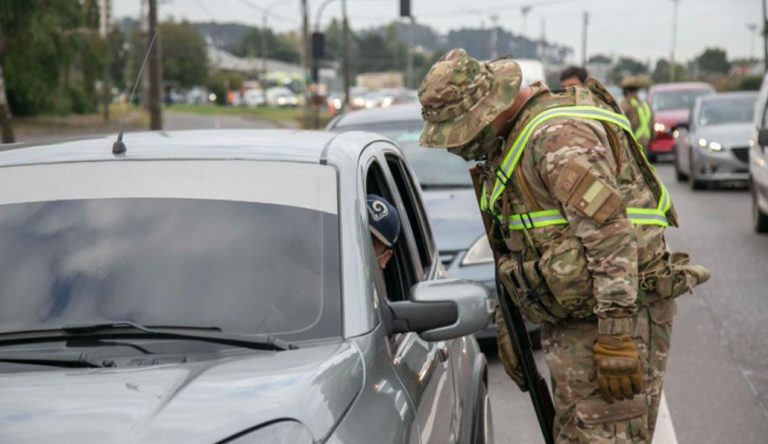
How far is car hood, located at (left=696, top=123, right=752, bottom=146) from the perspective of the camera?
21.7m

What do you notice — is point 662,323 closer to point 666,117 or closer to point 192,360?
point 192,360

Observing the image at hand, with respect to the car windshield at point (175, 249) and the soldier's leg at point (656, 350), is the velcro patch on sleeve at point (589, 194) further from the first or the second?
the car windshield at point (175, 249)

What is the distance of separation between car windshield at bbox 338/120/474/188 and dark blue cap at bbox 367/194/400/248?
588 centimetres

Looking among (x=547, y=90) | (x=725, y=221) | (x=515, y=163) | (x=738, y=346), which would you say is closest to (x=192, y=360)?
(x=515, y=163)

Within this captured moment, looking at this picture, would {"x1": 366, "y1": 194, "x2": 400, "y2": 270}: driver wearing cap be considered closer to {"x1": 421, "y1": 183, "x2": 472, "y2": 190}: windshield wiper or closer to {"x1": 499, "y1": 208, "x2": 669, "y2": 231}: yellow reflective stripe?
{"x1": 499, "y1": 208, "x2": 669, "y2": 231}: yellow reflective stripe

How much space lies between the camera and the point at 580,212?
13.6 feet

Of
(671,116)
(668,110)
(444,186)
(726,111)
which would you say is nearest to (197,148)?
(444,186)

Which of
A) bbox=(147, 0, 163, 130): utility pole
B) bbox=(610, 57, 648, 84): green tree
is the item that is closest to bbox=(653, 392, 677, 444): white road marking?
bbox=(147, 0, 163, 130): utility pole

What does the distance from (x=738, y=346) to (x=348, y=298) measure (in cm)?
619

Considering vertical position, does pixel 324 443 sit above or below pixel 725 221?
above

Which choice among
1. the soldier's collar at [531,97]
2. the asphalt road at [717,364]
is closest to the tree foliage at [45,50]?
the asphalt road at [717,364]

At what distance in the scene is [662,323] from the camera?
451 centimetres

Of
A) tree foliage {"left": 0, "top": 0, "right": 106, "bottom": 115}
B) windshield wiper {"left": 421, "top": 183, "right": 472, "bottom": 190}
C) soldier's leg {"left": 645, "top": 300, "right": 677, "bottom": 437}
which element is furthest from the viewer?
tree foliage {"left": 0, "top": 0, "right": 106, "bottom": 115}

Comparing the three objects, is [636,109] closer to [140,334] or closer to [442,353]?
[442,353]
